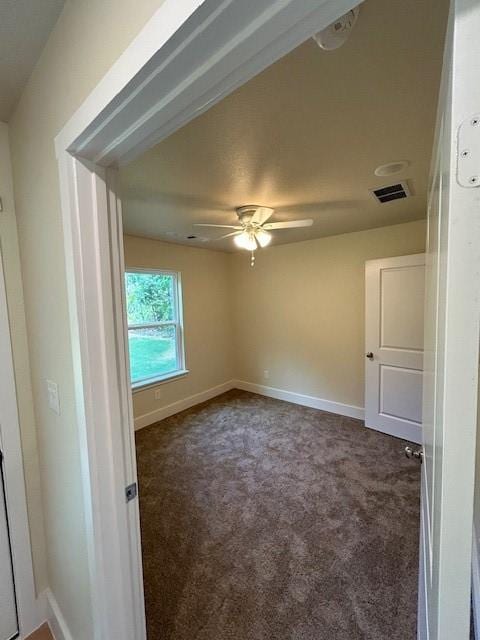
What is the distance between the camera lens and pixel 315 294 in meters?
3.84

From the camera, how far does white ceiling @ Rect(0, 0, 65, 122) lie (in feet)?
2.62

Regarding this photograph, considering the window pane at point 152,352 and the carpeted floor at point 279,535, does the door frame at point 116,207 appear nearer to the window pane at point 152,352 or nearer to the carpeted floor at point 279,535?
the carpeted floor at point 279,535

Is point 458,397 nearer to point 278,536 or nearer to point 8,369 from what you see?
point 8,369

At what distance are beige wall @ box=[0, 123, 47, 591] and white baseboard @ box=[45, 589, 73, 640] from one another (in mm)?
78

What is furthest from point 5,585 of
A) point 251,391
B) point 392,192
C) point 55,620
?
point 251,391

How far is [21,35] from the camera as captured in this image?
88cm

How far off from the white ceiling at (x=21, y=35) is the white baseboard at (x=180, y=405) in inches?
125

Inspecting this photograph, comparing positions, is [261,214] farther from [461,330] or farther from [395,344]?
[461,330]

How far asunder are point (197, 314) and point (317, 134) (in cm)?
307

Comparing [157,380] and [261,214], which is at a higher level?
[261,214]

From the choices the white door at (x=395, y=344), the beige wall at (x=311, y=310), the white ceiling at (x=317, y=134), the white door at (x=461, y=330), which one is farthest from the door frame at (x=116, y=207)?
the beige wall at (x=311, y=310)

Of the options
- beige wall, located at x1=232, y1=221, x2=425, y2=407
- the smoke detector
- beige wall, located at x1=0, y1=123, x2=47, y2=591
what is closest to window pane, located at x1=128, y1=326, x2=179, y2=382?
beige wall, located at x1=232, y1=221, x2=425, y2=407

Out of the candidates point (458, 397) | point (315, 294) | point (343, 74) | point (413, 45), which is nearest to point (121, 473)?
point (458, 397)

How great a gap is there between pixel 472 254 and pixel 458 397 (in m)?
0.20
